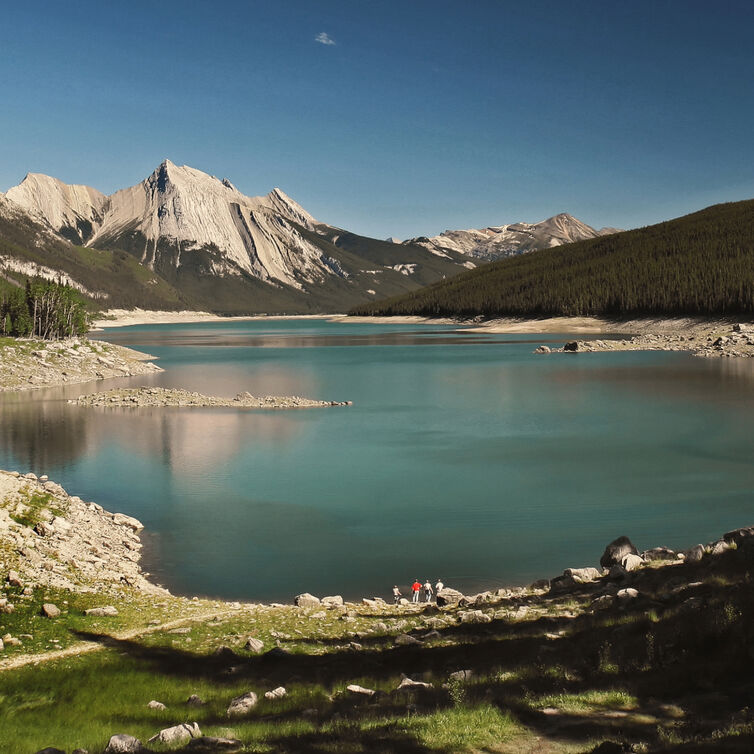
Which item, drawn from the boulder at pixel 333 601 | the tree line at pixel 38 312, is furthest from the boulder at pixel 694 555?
the tree line at pixel 38 312

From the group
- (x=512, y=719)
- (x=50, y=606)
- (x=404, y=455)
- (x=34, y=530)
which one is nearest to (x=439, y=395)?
(x=404, y=455)

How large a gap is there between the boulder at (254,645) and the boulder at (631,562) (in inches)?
390

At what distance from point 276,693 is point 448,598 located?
7.96 meters

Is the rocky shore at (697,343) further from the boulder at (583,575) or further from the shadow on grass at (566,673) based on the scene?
the shadow on grass at (566,673)

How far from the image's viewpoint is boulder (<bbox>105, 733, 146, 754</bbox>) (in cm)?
1048

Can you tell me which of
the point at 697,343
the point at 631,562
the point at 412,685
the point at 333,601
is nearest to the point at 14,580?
the point at 333,601

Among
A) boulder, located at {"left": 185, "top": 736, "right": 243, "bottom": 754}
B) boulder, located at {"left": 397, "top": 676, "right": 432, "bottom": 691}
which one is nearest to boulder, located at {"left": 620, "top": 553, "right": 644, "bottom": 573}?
boulder, located at {"left": 397, "top": 676, "right": 432, "bottom": 691}

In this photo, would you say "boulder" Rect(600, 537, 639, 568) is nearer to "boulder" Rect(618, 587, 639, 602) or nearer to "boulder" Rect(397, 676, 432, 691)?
"boulder" Rect(618, 587, 639, 602)

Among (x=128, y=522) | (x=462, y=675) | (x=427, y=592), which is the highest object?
(x=462, y=675)

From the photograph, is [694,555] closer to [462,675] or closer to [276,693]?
[462,675]

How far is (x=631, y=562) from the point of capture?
1997cm

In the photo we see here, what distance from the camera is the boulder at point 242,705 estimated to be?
1244cm

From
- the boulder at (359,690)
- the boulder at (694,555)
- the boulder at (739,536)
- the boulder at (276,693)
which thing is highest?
the boulder at (739,536)

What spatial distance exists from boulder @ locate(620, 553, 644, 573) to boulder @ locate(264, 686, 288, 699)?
10521 millimetres
